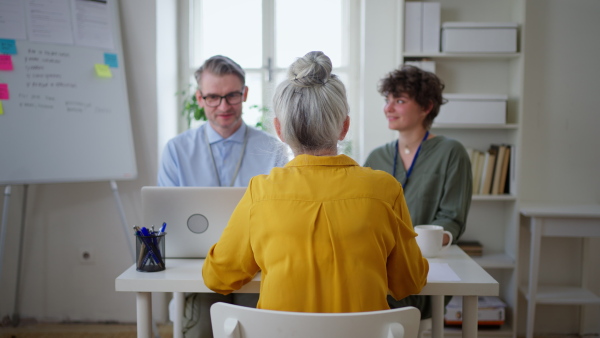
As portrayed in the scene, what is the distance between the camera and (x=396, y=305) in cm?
199

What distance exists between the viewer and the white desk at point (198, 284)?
1494 millimetres

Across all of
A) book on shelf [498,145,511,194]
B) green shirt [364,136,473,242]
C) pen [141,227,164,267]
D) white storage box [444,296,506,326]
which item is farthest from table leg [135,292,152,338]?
book on shelf [498,145,511,194]

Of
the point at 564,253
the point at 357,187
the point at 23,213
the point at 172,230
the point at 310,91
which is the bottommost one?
the point at 564,253

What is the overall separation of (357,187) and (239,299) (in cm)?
95

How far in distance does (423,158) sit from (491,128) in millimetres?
1002

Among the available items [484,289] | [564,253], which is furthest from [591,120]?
[484,289]

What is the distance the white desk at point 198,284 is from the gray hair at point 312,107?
0.43 meters

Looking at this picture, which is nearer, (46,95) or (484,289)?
(484,289)

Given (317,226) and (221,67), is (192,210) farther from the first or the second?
(221,67)

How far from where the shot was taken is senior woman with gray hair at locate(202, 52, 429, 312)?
125cm

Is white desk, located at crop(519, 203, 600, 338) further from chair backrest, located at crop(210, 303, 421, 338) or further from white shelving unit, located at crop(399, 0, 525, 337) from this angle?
chair backrest, located at crop(210, 303, 421, 338)

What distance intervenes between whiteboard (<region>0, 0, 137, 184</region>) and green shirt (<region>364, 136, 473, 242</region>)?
157 cm

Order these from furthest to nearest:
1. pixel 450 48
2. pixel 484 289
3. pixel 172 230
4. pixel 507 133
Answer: pixel 507 133
pixel 450 48
pixel 172 230
pixel 484 289

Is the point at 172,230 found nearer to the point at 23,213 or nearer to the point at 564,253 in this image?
the point at 23,213
